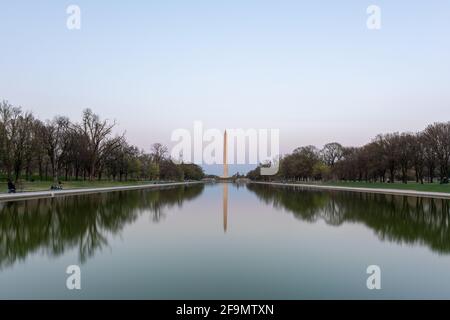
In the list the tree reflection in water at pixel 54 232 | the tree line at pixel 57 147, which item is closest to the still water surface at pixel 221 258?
the tree reflection in water at pixel 54 232

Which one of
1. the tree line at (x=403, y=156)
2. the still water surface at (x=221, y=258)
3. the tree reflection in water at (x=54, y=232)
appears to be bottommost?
the still water surface at (x=221, y=258)

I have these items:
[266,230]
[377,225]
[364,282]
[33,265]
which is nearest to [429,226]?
[377,225]

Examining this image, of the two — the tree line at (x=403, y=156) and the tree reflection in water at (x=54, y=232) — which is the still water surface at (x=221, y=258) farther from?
the tree line at (x=403, y=156)

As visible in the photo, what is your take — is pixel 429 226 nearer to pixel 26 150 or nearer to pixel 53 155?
pixel 26 150

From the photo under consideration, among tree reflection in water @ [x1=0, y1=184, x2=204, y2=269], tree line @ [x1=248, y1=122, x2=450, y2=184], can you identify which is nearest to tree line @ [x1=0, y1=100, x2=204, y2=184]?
tree reflection in water @ [x1=0, y1=184, x2=204, y2=269]

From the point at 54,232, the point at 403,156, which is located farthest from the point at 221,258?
the point at 403,156

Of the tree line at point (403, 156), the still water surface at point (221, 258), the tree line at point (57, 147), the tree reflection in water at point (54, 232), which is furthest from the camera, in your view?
the tree line at point (403, 156)

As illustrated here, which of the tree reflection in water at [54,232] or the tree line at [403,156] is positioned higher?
the tree line at [403,156]

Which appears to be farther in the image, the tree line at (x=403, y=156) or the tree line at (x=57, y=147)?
the tree line at (x=403, y=156)

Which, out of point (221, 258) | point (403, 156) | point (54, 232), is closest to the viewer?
point (221, 258)

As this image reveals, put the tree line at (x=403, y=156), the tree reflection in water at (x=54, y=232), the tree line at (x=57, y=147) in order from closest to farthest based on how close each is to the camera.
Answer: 1. the tree reflection in water at (x=54, y=232)
2. the tree line at (x=57, y=147)
3. the tree line at (x=403, y=156)

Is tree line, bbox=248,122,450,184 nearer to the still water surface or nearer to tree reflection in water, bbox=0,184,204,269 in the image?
the still water surface

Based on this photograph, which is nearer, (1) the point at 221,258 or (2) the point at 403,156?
(1) the point at 221,258

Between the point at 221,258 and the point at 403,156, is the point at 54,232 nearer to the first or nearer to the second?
the point at 221,258
